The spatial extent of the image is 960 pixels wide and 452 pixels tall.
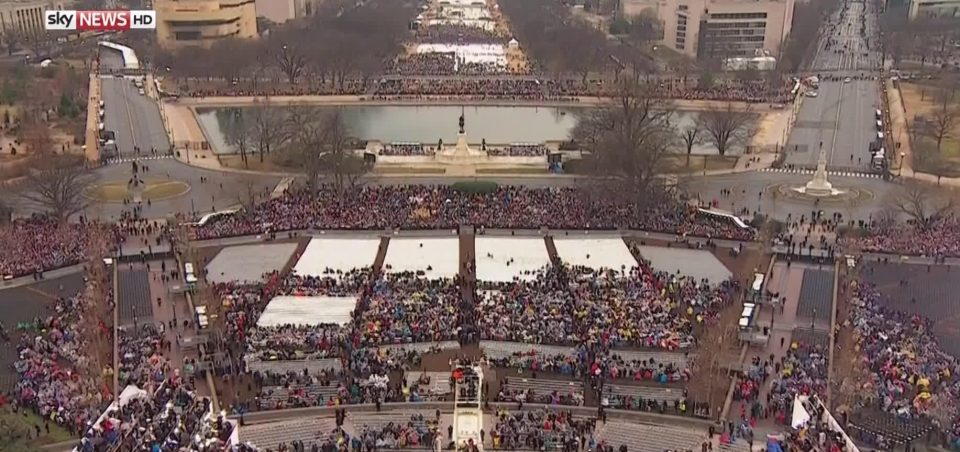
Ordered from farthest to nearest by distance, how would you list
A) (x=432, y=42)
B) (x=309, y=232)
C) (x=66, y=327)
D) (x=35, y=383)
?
(x=432, y=42), (x=309, y=232), (x=66, y=327), (x=35, y=383)

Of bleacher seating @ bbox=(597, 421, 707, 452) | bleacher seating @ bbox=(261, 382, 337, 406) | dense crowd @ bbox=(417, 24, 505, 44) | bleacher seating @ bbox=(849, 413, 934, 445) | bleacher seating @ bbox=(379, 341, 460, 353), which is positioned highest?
dense crowd @ bbox=(417, 24, 505, 44)

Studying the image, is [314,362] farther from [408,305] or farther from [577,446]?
[577,446]

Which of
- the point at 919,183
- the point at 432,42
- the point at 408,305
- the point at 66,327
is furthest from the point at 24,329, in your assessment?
the point at 432,42

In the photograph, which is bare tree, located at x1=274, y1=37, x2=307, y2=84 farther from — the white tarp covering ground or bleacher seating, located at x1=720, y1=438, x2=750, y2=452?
bleacher seating, located at x1=720, y1=438, x2=750, y2=452

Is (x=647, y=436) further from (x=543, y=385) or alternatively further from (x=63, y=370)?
(x=63, y=370)

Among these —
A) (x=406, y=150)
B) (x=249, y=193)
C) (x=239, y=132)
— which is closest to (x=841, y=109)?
(x=406, y=150)

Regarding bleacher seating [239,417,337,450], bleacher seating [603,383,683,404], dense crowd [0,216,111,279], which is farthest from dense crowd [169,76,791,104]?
bleacher seating [239,417,337,450]

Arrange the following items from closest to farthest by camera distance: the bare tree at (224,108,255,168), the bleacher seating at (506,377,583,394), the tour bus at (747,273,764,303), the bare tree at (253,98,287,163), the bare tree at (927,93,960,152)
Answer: the bleacher seating at (506,377,583,394), the tour bus at (747,273,764,303), the bare tree at (253,98,287,163), the bare tree at (224,108,255,168), the bare tree at (927,93,960,152)
